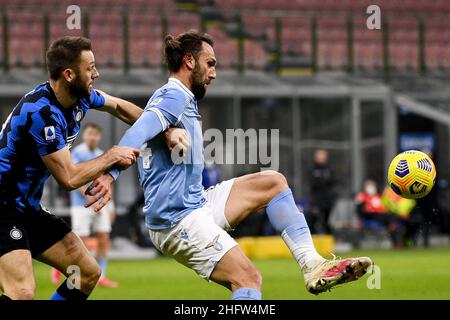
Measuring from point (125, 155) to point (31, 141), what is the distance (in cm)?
77

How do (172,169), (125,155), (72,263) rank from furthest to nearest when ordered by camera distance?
1. (72,263)
2. (172,169)
3. (125,155)

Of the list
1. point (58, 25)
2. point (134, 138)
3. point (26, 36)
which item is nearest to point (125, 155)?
point (134, 138)

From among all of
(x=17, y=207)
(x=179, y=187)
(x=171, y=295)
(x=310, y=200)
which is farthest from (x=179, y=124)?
(x=310, y=200)

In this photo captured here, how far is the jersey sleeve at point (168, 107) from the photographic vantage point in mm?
5913

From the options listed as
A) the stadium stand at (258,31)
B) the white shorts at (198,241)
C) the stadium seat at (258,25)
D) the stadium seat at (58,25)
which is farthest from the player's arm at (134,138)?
the stadium seat at (258,25)

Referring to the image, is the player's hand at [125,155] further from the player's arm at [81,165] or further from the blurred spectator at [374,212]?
the blurred spectator at [374,212]

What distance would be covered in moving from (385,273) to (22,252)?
790 cm

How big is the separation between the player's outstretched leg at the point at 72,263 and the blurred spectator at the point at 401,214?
13117 mm

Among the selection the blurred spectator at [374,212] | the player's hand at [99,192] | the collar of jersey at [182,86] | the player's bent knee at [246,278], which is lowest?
the blurred spectator at [374,212]

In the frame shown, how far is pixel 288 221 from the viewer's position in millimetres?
6262

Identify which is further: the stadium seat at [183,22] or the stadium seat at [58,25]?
the stadium seat at [183,22]

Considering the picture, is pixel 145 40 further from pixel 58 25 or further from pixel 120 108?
pixel 120 108

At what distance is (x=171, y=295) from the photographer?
10508 millimetres

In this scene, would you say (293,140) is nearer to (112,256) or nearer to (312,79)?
(312,79)
